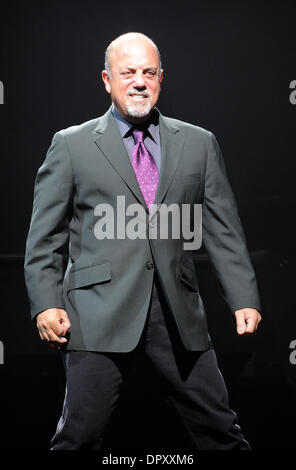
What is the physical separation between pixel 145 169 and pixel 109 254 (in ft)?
0.85

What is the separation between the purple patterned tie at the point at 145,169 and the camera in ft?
6.45

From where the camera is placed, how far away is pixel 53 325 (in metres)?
1.88

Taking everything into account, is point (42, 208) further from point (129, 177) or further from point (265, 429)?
point (265, 429)

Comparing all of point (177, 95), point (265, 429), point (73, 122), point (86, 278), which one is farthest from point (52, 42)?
point (265, 429)

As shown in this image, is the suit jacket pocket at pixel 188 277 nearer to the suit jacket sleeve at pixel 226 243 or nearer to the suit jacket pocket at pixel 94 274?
the suit jacket sleeve at pixel 226 243

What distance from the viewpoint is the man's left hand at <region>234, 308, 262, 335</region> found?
6.43 feet

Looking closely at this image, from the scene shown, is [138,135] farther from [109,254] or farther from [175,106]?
[175,106]

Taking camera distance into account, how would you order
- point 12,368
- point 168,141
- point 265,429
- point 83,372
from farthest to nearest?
point 12,368
point 265,429
point 168,141
point 83,372

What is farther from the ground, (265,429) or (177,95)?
(177,95)

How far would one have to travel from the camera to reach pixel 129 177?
1938 millimetres

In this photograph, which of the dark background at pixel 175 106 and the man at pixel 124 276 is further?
the dark background at pixel 175 106

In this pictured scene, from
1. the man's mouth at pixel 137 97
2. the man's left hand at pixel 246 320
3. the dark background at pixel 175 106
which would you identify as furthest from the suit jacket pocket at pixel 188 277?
the dark background at pixel 175 106

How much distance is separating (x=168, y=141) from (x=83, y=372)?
68 cm

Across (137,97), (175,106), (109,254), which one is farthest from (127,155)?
(175,106)
